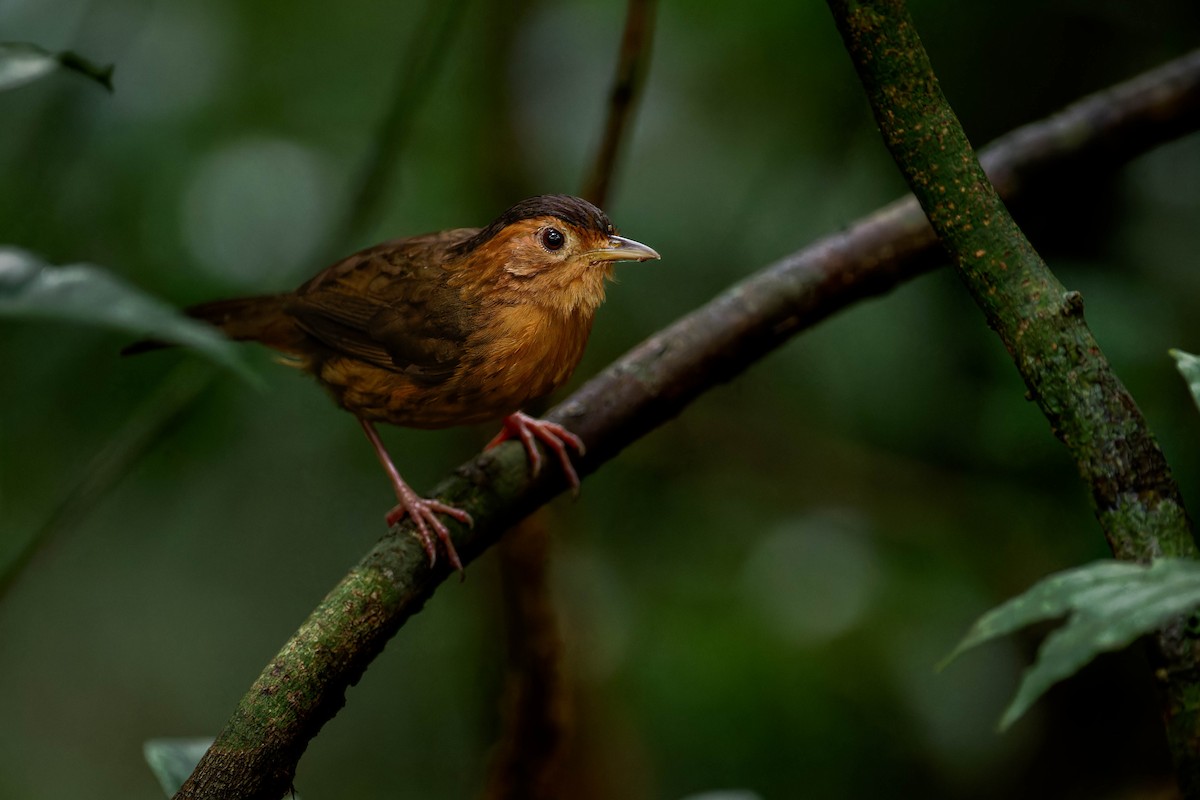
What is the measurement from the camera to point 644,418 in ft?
8.77

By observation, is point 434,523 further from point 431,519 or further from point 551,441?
point 551,441

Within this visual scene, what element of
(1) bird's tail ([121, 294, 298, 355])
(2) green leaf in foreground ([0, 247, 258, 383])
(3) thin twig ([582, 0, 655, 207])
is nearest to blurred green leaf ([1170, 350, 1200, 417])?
(2) green leaf in foreground ([0, 247, 258, 383])

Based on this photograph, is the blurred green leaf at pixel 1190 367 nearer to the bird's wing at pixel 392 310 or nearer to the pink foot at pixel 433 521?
the pink foot at pixel 433 521

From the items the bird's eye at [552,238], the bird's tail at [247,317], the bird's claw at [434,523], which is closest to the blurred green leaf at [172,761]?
the bird's claw at [434,523]

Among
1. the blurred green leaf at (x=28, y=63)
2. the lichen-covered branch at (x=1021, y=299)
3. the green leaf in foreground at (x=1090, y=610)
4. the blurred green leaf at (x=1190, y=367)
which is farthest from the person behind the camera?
the blurred green leaf at (x=28, y=63)

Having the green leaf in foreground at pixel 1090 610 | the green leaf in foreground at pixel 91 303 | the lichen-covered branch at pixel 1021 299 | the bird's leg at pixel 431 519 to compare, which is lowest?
the bird's leg at pixel 431 519

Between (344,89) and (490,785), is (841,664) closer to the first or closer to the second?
(490,785)

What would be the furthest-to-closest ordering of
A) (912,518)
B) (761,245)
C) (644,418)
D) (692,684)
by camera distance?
(761,245)
(912,518)
(692,684)
(644,418)

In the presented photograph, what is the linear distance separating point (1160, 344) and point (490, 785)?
2375 mm

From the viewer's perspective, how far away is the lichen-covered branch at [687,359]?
1.98 meters

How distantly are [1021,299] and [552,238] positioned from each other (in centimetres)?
118

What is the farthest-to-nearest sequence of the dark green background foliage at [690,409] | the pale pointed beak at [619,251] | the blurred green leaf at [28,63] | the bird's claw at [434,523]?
the dark green background foliage at [690,409] < the pale pointed beak at [619,251] < the bird's claw at [434,523] < the blurred green leaf at [28,63]

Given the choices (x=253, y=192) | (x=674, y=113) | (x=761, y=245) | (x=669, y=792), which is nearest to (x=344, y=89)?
(x=253, y=192)

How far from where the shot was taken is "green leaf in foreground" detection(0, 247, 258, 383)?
1.25m
